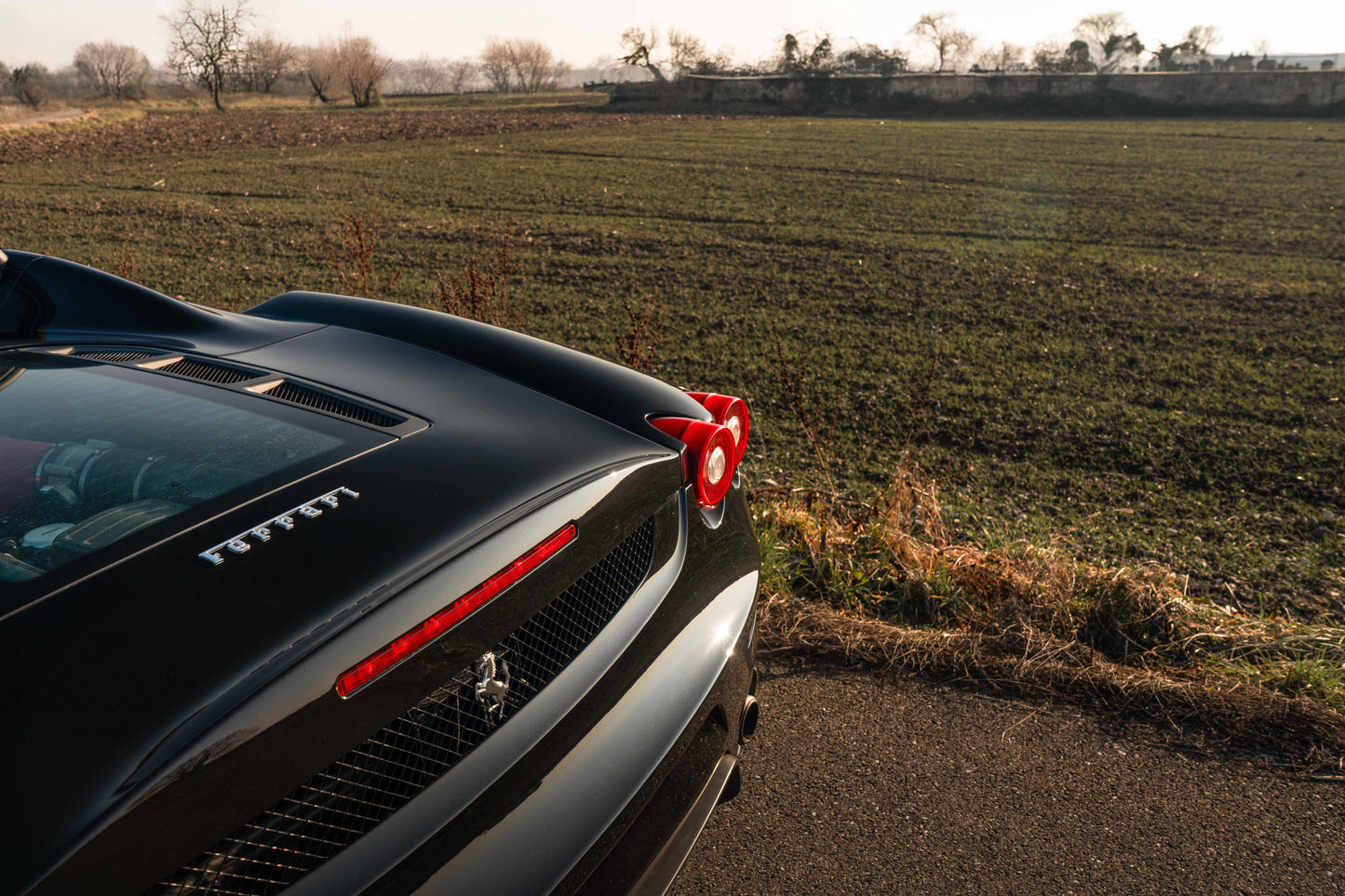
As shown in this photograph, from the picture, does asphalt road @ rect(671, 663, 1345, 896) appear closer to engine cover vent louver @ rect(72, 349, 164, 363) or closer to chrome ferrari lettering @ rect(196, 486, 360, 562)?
chrome ferrari lettering @ rect(196, 486, 360, 562)

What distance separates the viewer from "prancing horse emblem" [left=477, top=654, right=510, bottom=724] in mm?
1327

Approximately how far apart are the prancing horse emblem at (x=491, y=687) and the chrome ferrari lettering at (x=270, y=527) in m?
0.01

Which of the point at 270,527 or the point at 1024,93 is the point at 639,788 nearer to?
the point at 270,527

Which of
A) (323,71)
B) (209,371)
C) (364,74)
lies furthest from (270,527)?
(323,71)

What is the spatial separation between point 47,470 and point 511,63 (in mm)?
119170

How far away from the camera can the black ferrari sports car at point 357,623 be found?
1028mm

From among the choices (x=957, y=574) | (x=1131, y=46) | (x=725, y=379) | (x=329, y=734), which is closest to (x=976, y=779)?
(x=957, y=574)

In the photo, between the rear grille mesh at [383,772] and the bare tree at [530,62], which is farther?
the bare tree at [530,62]

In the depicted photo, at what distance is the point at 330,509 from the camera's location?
4.61ft

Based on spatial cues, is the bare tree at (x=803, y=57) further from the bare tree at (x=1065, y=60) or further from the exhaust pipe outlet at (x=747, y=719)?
the exhaust pipe outlet at (x=747, y=719)

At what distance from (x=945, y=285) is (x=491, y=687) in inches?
425

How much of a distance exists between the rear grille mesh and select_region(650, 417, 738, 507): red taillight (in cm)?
43

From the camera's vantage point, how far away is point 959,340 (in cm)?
887

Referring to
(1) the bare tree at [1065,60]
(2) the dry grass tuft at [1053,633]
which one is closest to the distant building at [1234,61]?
(1) the bare tree at [1065,60]
